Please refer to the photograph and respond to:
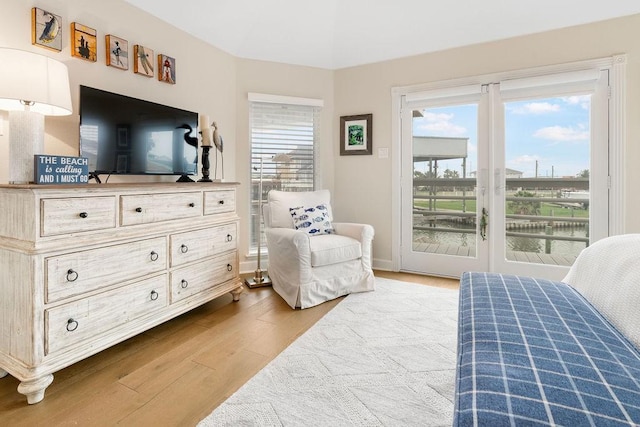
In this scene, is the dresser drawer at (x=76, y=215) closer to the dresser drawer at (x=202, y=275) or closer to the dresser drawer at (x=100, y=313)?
the dresser drawer at (x=100, y=313)

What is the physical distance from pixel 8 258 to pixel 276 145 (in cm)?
258

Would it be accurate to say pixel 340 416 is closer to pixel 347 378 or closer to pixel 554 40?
pixel 347 378

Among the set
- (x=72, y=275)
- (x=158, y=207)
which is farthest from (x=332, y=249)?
(x=72, y=275)

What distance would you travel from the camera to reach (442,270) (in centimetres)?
365

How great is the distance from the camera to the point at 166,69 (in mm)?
2877

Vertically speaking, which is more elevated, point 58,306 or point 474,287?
point 474,287

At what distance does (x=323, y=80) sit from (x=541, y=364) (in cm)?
367

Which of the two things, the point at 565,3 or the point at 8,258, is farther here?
the point at 565,3

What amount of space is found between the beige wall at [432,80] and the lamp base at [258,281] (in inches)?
49.0

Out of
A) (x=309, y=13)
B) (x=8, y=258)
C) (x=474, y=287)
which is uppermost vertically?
(x=309, y=13)

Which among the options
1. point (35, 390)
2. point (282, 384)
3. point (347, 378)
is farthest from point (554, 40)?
point (35, 390)

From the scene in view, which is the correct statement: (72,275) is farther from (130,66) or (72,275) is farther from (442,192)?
(442,192)

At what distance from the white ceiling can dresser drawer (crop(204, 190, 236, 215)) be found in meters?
1.54

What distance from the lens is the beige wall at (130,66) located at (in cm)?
202
